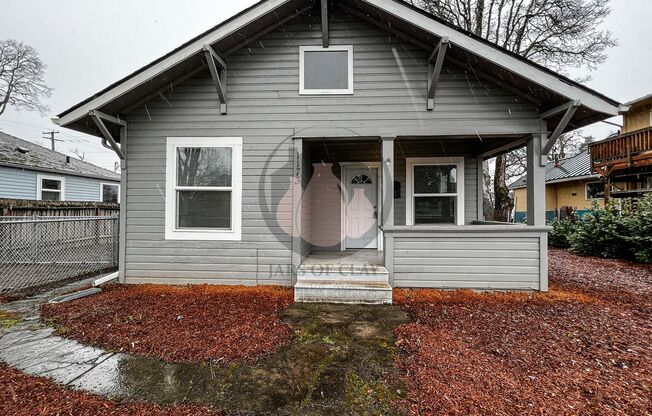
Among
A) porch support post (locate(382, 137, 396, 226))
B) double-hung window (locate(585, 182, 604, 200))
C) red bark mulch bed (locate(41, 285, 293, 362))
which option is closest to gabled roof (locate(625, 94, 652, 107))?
double-hung window (locate(585, 182, 604, 200))

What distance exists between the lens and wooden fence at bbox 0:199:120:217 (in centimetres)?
813

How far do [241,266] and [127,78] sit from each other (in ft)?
11.4

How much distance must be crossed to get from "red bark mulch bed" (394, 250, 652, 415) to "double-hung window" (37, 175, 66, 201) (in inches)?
576

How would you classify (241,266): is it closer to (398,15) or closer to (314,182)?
(314,182)

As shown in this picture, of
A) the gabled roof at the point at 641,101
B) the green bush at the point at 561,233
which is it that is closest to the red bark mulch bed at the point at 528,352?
the green bush at the point at 561,233

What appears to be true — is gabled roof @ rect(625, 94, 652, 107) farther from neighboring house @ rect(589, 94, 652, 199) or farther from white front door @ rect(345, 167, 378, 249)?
white front door @ rect(345, 167, 378, 249)

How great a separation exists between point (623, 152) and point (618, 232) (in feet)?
22.1

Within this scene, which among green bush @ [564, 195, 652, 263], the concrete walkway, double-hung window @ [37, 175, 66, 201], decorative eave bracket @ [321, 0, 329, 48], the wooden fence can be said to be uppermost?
decorative eave bracket @ [321, 0, 329, 48]

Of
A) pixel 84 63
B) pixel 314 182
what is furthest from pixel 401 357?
pixel 84 63

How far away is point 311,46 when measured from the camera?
16.8ft

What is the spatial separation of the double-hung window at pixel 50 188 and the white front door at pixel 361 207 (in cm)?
1283

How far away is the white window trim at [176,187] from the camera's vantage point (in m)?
5.13

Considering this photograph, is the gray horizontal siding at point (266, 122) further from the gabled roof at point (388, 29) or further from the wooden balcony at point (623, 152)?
the wooden balcony at point (623, 152)

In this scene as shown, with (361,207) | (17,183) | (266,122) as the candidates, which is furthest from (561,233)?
(17,183)
